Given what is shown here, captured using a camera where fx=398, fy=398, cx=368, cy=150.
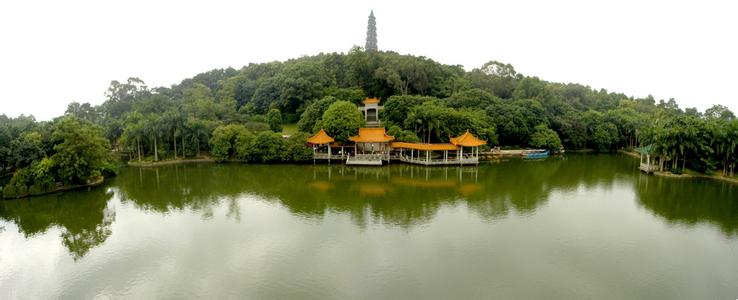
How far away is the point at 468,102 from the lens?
38656 mm

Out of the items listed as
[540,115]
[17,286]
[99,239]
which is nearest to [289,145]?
[99,239]

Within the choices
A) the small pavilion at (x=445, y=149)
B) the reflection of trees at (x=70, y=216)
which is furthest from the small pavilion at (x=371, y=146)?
the reflection of trees at (x=70, y=216)

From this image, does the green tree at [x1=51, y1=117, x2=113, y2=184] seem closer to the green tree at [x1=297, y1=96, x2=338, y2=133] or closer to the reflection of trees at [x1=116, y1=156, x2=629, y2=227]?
the reflection of trees at [x1=116, y1=156, x2=629, y2=227]

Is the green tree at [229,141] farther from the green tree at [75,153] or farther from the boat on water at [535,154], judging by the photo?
the boat on water at [535,154]

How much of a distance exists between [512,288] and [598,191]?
14.1 meters

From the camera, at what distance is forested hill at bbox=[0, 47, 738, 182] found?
25.4 meters

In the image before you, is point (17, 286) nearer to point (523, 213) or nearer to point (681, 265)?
point (523, 213)

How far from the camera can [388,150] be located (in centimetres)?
3056

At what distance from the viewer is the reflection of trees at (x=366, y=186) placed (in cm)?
1742

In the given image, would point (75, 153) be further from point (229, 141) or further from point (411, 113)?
point (411, 113)

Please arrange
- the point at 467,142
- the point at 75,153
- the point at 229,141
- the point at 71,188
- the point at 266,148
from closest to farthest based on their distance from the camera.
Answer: the point at 75,153
the point at 71,188
the point at 467,142
the point at 266,148
the point at 229,141

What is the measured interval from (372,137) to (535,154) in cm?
1581

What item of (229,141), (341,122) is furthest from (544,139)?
(229,141)

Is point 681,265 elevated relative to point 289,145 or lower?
lower
